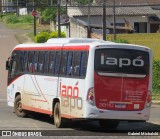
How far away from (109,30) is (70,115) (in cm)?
3491

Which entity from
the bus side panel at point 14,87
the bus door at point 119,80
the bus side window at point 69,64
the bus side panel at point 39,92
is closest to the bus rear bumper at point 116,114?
the bus door at point 119,80

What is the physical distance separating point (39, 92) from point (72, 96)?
2612 mm

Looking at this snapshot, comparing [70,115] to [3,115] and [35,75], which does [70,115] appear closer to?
[35,75]

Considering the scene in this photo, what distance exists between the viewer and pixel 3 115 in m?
21.3

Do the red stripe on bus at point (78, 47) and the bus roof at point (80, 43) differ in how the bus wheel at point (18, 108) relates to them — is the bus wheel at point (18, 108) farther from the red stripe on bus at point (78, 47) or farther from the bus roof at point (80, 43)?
the red stripe on bus at point (78, 47)

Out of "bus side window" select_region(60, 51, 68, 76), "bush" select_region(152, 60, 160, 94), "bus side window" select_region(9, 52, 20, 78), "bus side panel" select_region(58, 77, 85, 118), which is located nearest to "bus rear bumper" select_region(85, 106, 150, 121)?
"bus side panel" select_region(58, 77, 85, 118)

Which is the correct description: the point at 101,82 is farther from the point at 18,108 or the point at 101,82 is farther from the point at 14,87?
the point at 14,87

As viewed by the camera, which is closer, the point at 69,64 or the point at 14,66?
the point at 69,64

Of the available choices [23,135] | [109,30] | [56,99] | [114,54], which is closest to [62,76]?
[56,99]

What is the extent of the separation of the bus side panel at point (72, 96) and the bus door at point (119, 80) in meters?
0.49

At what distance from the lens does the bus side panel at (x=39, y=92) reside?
61.7 ft

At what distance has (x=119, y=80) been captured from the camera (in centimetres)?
1688

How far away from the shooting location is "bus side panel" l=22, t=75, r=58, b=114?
18.8 m

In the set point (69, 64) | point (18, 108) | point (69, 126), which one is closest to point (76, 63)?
point (69, 64)
